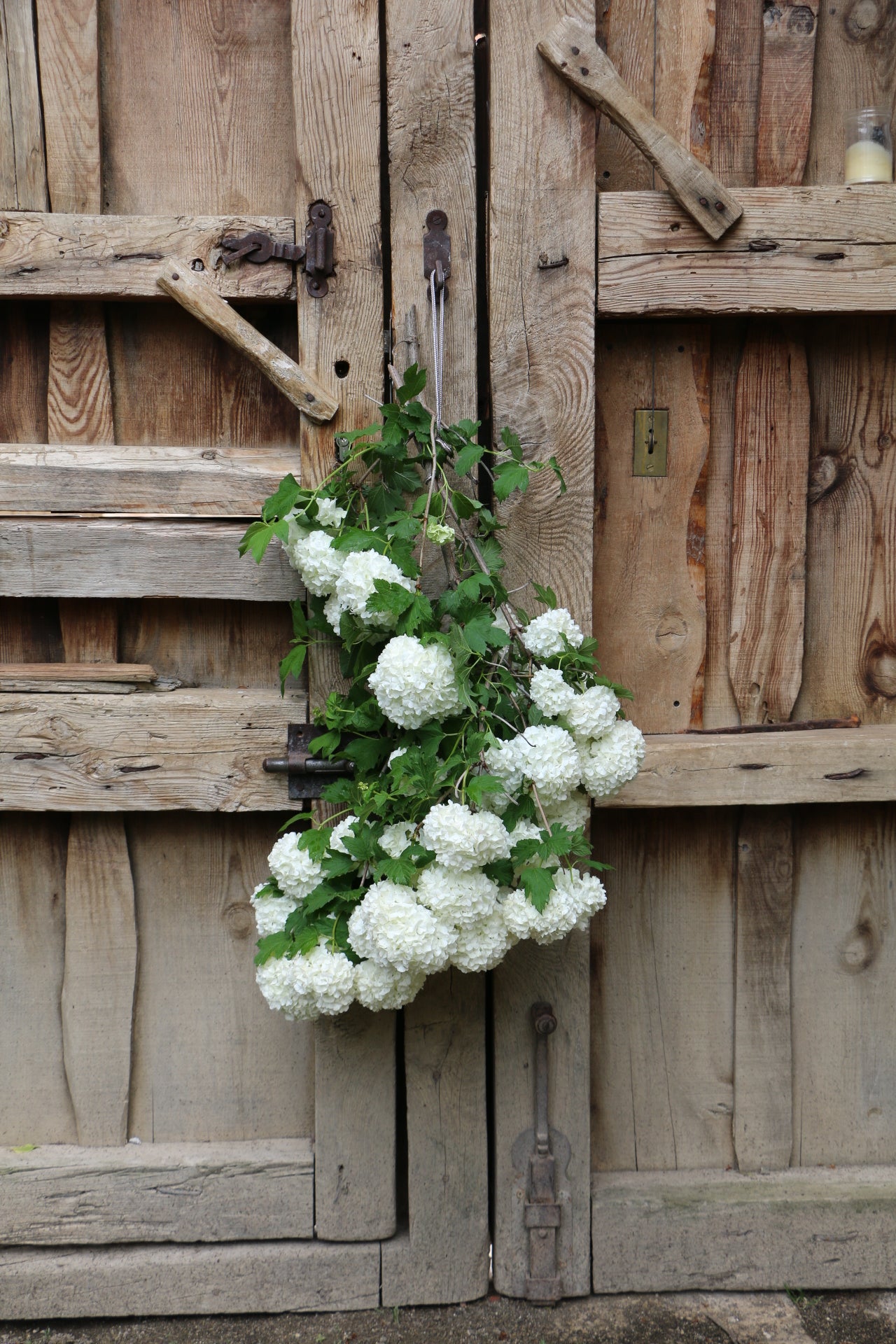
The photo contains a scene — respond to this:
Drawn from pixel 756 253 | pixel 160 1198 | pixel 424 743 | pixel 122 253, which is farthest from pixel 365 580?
pixel 160 1198

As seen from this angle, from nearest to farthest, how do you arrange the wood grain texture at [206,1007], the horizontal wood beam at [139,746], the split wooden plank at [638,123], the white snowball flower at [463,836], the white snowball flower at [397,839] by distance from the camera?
the white snowball flower at [463,836], the white snowball flower at [397,839], the split wooden plank at [638,123], the horizontal wood beam at [139,746], the wood grain texture at [206,1007]

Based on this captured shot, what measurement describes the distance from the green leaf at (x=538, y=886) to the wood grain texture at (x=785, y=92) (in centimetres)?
125

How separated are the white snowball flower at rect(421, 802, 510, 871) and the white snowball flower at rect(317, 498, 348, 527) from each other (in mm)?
484

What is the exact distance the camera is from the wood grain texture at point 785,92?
161cm

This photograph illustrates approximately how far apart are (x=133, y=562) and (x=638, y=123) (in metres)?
1.11

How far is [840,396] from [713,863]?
2.94 feet

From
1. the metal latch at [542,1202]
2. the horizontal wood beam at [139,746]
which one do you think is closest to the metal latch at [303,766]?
the horizontal wood beam at [139,746]

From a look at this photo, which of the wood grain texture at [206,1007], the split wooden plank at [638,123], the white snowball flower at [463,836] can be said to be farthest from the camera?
the wood grain texture at [206,1007]

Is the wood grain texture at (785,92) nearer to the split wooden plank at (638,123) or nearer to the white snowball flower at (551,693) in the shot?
the split wooden plank at (638,123)

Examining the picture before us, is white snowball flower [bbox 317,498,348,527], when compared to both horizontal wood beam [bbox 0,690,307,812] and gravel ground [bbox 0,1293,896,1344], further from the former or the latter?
gravel ground [bbox 0,1293,896,1344]

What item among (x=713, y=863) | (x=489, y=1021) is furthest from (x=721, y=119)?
(x=489, y=1021)

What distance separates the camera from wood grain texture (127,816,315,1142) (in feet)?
5.74

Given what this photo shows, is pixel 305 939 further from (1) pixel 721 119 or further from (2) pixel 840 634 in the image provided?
(1) pixel 721 119

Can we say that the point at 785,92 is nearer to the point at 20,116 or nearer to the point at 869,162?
the point at 869,162
